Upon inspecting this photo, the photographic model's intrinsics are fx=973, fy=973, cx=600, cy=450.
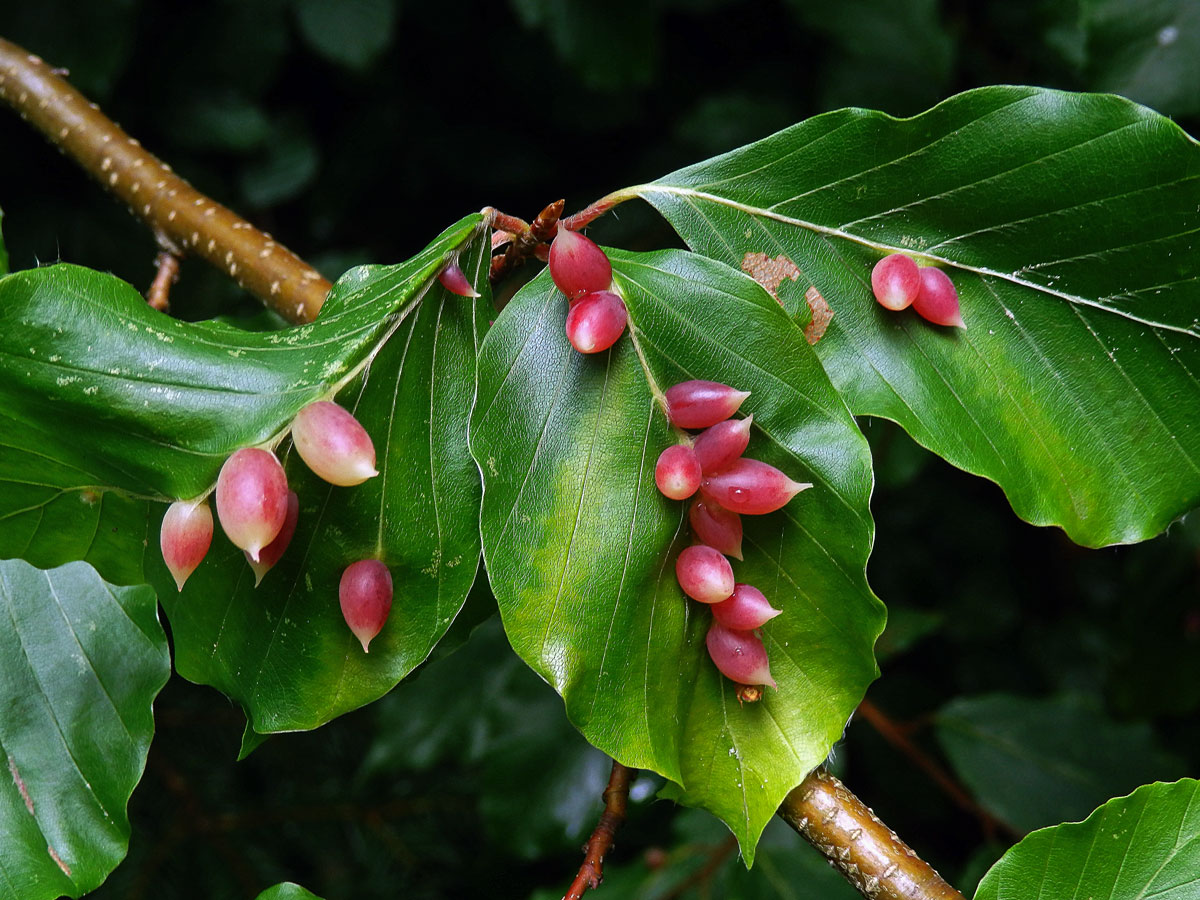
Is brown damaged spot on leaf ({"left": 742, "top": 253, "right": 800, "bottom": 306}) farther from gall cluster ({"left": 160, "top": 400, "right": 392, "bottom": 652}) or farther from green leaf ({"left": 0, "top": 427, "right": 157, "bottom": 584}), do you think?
green leaf ({"left": 0, "top": 427, "right": 157, "bottom": 584})

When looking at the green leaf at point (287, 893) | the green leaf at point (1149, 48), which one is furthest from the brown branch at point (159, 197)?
the green leaf at point (1149, 48)

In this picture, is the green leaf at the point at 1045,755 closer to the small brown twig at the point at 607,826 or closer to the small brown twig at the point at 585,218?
the small brown twig at the point at 607,826

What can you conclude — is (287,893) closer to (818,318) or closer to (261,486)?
(261,486)

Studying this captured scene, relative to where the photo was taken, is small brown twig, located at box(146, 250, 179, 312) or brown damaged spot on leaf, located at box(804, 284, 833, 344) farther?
small brown twig, located at box(146, 250, 179, 312)

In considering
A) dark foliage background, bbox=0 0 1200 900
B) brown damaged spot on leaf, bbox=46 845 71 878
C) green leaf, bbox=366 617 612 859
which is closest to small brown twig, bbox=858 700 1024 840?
dark foliage background, bbox=0 0 1200 900

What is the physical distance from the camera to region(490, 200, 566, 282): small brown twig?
1.92 ft

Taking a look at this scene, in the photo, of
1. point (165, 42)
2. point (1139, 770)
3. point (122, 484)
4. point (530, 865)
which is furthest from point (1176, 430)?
point (165, 42)

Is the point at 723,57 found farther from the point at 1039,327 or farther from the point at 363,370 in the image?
the point at 363,370

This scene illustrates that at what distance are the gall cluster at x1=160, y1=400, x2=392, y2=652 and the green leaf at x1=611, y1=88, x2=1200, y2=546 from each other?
0.78ft

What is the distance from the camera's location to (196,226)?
845 mm

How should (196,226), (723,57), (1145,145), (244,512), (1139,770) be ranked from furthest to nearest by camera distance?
(723,57)
(1139,770)
(196,226)
(1145,145)
(244,512)

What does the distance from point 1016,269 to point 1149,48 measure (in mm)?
740

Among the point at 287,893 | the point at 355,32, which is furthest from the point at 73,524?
the point at 355,32

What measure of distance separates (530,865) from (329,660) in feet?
3.38
